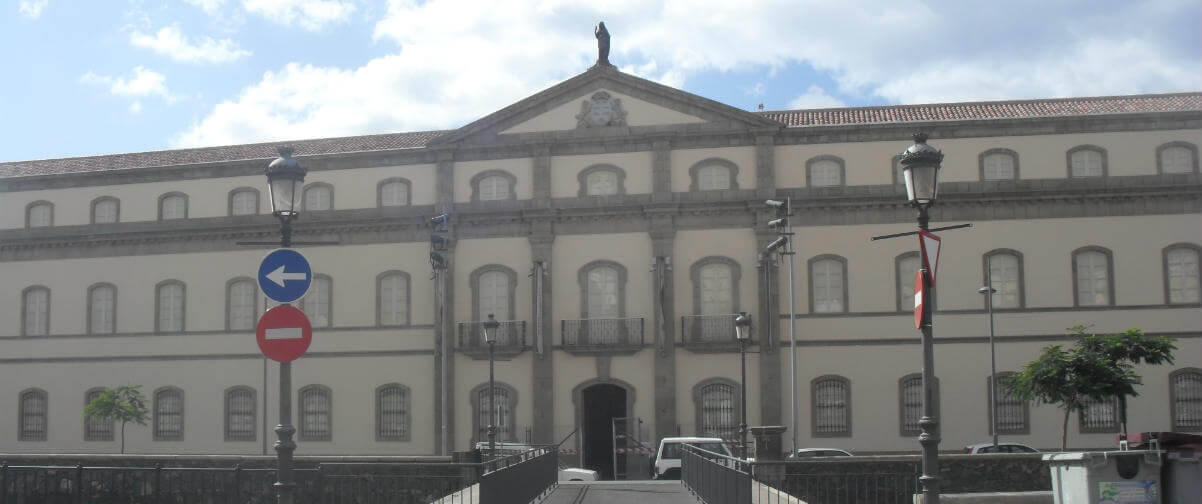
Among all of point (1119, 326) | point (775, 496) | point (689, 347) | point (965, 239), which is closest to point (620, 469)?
point (689, 347)

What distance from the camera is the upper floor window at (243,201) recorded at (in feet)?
136

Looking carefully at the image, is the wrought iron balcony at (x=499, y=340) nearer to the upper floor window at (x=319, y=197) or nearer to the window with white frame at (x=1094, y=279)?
the upper floor window at (x=319, y=197)

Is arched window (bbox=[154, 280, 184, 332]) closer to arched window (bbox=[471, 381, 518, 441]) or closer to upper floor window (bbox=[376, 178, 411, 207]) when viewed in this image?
upper floor window (bbox=[376, 178, 411, 207])

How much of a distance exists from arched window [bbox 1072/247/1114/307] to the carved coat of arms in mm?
13609

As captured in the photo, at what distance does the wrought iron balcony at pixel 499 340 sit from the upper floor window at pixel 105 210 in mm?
12792

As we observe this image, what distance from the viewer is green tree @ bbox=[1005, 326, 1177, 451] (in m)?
31.4

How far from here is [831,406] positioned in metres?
37.2

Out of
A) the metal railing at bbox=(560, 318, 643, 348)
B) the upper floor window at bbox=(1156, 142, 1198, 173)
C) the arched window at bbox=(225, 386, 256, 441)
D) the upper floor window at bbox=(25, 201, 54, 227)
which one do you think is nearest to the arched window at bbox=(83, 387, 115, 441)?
the arched window at bbox=(225, 386, 256, 441)

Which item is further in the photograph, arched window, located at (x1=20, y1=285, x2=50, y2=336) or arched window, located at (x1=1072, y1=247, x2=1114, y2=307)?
arched window, located at (x1=20, y1=285, x2=50, y2=336)

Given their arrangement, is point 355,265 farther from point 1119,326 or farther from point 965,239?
point 1119,326

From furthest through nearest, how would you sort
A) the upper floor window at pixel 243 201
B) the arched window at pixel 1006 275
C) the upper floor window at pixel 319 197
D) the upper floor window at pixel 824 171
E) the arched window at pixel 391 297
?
the upper floor window at pixel 243 201
the upper floor window at pixel 319 197
the arched window at pixel 391 297
the upper floor window at pixel 824 171
the arched window at pixel 1006 275

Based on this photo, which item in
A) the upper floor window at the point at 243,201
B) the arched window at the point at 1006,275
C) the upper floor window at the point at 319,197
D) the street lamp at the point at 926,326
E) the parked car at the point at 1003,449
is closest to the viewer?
the street lamp at the point at 926,326

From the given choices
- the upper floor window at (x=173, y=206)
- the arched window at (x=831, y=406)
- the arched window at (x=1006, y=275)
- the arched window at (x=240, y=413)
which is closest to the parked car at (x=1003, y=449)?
the arched window at (x=831, y=406)

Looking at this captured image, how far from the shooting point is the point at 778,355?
123 feet
